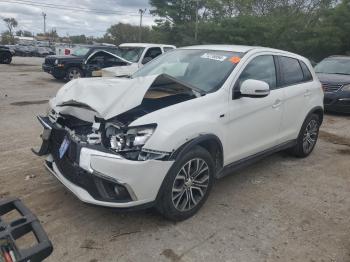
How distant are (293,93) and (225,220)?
2260mm

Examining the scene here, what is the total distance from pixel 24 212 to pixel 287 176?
3752mm

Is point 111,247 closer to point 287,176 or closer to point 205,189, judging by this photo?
point 205,189

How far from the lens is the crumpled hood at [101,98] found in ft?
11.4

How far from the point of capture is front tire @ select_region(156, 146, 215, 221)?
11.3ft

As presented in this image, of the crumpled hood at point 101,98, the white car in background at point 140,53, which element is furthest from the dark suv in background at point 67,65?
the crumpled hood at point 101,98

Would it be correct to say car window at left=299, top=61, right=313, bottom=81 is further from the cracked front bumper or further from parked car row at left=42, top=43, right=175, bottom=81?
parked car row at left=42, top=43, right=175, bottom=81

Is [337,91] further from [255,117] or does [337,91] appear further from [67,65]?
[67,65]

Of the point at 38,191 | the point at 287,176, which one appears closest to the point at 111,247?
the point at 38,191

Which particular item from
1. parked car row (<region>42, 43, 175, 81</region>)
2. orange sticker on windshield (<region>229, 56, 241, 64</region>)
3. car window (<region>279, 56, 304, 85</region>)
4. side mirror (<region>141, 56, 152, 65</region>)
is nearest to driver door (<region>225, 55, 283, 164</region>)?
orange sticker on windshield (<region>229, 56, 241, 64</region>)

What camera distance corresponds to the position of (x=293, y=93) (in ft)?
17.1

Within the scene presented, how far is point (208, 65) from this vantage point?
449 centimetres

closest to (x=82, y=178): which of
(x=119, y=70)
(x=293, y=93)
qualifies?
(x=293, y=93)

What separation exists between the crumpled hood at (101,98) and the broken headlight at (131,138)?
0.70ft

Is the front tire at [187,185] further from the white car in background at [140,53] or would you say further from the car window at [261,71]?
the white car in background at [140,53]
